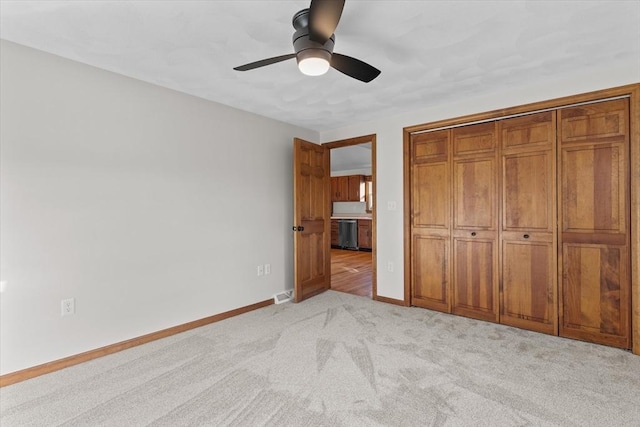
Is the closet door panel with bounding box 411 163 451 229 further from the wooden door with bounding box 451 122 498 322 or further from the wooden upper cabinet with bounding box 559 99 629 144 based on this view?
the wooden upper cabinet with bounding box 559 99 629 144

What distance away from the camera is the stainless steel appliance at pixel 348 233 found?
843 cm

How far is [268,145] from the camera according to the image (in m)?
3.90

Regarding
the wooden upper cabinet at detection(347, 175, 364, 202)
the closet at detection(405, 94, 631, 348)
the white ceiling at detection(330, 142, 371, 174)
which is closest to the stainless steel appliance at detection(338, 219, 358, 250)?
the wooden upper cabinet at detection(347, 175, 364, 202)

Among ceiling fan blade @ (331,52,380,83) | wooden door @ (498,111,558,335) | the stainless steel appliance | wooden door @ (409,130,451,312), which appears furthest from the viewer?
the stainless steel appliance

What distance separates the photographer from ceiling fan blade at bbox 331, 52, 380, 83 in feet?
6.11

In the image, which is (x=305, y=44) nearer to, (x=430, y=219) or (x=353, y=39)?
(x=353, y=39)

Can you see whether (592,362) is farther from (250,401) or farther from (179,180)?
(179,180)

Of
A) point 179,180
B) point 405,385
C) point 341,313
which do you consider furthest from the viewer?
point 341,313

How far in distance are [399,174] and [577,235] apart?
5.87 feet

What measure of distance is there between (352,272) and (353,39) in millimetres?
4176

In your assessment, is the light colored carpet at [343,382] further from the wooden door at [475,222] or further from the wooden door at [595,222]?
the wooden door at [475,222]

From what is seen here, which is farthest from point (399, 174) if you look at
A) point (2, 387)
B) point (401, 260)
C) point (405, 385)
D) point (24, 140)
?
point (2, 387)

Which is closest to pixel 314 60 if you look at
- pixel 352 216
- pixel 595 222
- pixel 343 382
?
pixel 343 382

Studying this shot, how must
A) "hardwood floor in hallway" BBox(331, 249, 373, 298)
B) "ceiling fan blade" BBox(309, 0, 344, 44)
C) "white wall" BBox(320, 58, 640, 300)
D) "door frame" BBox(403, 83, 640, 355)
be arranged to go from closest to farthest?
"ceiling fan blade" BBox(309, 0, 344, 44), "door frame" BBox(403, 83, 640, 355), "white wall" BBox(320, 58, 640, 300), "hardwood floor in hallway" BBox(331, 249, 373, 298)
